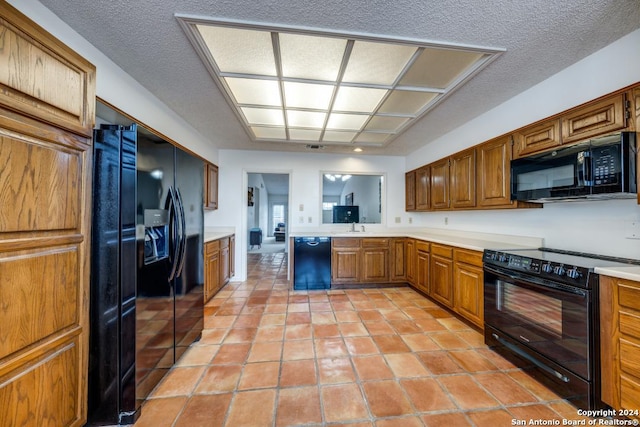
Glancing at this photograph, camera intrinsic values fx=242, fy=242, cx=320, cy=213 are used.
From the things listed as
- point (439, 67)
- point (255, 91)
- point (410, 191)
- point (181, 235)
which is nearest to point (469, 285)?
point (439, 67)

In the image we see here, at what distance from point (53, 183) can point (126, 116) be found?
1.09m

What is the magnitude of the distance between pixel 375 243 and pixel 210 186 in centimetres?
284

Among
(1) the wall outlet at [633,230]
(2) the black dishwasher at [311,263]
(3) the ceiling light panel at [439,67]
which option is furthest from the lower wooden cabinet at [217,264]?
(1) the wall outlet at [633,230]

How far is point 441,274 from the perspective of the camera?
3.08 metres

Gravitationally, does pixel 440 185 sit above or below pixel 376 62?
below

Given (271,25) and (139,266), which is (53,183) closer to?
(139,266)

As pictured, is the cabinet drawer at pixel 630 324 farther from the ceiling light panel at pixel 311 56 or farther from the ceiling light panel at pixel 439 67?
the ceiling light panel at pixel 311 56

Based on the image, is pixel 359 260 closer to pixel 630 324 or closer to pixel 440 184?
pixel 440 184

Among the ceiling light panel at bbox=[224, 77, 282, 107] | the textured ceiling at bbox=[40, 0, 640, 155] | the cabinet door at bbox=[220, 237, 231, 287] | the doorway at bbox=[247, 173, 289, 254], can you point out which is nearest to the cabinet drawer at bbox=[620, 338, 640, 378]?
the textured ceiling at bbox=[40, 0, 640, 155]

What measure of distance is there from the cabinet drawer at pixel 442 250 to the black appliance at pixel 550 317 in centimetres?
70

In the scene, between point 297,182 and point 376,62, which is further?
point 297,182

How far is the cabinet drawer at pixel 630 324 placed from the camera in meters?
1.28

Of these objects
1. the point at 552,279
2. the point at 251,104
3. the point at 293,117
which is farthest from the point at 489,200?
the point at 251,104

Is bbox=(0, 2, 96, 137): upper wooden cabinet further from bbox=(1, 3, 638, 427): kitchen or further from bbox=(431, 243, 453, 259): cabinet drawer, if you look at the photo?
bbox=(431, 243, 453, 259): cabinet drawer
